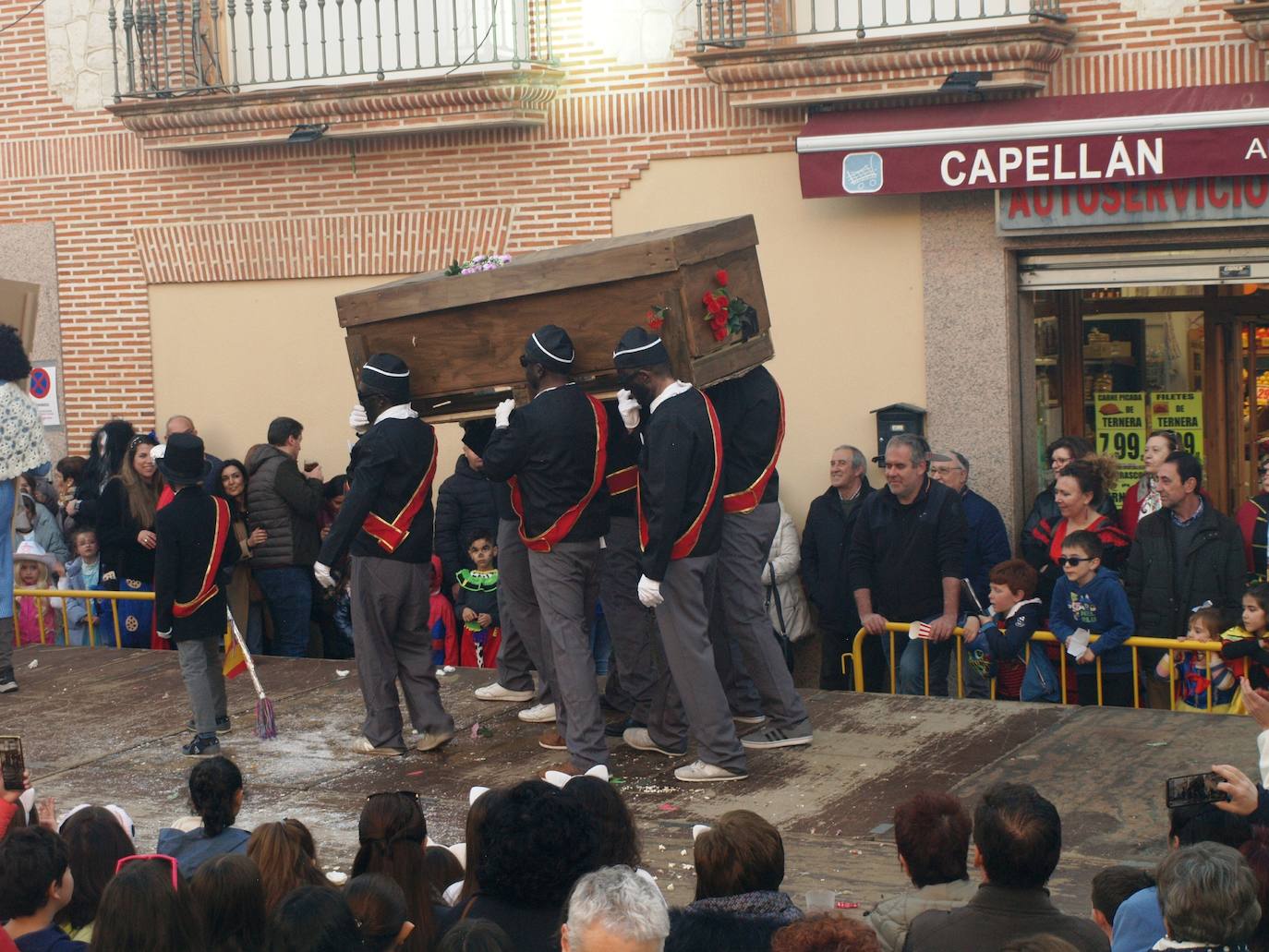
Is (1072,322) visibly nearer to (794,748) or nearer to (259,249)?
(794,748)

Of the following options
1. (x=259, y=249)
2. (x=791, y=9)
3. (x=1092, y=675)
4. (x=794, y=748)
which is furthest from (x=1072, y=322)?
(x=259, y=249)

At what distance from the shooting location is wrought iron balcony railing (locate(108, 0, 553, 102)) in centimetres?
1289

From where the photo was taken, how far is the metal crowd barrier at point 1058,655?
8523 mm

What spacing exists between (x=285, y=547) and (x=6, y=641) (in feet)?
6.01

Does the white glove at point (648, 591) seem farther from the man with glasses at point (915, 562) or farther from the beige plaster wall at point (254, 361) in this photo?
the beige plaster wall at point (254, 361)

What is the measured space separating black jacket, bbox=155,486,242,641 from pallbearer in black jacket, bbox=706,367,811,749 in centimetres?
251

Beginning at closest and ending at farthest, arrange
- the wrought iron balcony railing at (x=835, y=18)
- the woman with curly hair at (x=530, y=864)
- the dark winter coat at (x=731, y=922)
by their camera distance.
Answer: the dark winter coat at (x=731, y=922) < the woman with curly hair at (x=530, y=864) < the wrought iron balcony railing at (x=835, y=18)

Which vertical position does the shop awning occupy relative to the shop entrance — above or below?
above

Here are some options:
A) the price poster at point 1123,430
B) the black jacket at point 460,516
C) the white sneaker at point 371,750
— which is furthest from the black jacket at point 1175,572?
the black jacket at point 460,516

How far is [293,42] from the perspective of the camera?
13609mm

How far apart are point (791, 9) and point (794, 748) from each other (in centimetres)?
560

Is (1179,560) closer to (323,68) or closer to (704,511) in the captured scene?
(704,511)

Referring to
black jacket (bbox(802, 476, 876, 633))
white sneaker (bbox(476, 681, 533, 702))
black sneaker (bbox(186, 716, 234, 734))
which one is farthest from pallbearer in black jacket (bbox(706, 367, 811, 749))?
black sneaker (bbox(186, 716, 234, 734))

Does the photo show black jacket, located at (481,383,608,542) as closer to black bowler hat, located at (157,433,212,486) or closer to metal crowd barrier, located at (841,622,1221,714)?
black bowler hat, located at (157,433,212,486)
